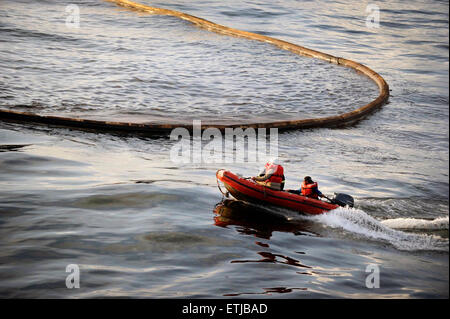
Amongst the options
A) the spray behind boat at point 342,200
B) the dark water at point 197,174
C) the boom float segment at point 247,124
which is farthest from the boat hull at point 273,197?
the boom float segment at point 247,124

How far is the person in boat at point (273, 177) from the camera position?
1227 cm

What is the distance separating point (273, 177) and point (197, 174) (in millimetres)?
2504

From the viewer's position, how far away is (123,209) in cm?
1151

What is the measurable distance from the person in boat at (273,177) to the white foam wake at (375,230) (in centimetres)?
98

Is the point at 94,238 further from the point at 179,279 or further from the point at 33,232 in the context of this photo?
the point at 179,279

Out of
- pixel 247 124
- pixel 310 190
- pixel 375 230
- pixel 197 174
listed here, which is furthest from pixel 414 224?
pixel 247 124

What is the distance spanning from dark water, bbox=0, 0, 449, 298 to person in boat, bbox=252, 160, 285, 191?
75 cm

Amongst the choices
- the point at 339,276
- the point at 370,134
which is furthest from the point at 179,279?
the point at 370,134

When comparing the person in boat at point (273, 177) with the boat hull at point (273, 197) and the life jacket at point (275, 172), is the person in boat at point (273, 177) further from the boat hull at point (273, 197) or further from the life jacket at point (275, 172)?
the boat hull at point (273, 197)

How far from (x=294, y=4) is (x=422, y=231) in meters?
32.6

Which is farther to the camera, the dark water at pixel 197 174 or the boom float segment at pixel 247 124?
the boom float segment at pixel 247 124

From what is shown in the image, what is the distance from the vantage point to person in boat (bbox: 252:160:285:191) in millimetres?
12266

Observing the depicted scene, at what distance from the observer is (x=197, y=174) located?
14094mm
